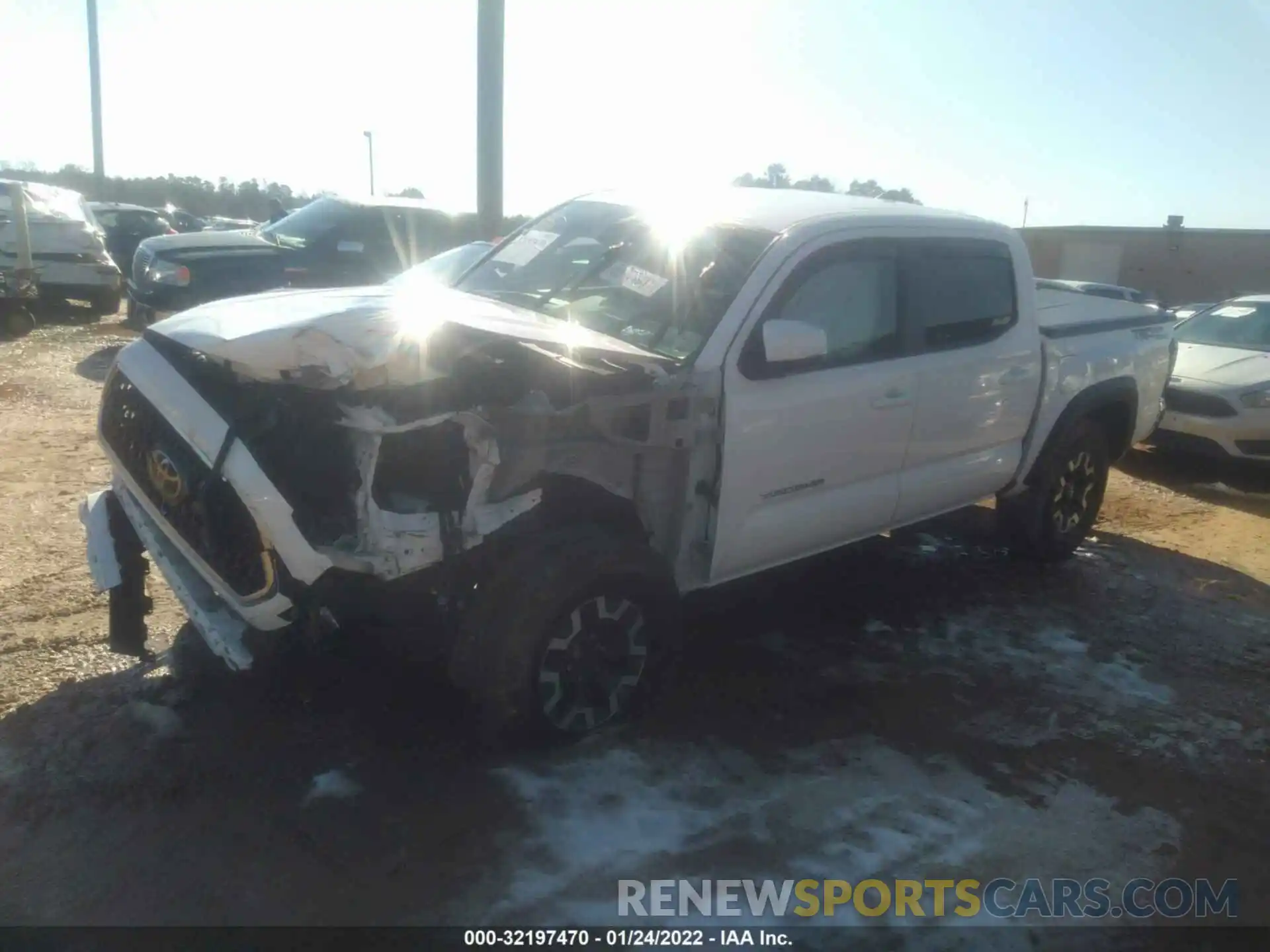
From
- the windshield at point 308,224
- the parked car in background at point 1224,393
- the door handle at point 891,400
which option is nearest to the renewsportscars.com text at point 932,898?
the door handle at point 891,400

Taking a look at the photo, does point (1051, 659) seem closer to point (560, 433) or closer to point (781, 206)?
point (781, 206)

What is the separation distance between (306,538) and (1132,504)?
6605 mm

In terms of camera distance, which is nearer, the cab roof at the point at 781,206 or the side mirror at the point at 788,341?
the side mirror at the point at 788,341

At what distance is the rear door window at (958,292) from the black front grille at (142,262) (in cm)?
805

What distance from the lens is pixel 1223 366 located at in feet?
29.0

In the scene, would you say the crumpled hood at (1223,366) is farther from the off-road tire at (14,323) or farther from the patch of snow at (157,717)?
the off-road tire at (14,323)

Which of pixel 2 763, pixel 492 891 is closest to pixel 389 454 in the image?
pixel 492 891

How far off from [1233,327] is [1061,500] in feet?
16.9

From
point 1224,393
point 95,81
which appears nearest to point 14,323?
point 1224,393

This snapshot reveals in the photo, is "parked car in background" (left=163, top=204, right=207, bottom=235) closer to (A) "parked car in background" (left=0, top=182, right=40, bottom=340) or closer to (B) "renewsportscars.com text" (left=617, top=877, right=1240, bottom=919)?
(A) "parked car in background" (left=0, top=182, right=40, bottom=340)

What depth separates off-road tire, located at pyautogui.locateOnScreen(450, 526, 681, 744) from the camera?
11.1 ft

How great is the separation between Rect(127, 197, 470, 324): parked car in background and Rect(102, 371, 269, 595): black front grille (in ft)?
21.2

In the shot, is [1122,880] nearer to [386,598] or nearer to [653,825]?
[653,825]

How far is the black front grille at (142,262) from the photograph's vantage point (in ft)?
32.8
